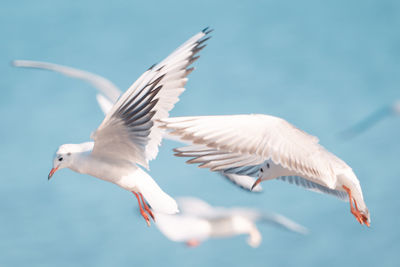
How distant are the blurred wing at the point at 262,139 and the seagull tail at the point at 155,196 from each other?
→ 47 centimetres

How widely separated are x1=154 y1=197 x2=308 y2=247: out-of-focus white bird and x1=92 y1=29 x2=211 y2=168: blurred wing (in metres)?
4.37

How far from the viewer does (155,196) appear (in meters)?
3.96

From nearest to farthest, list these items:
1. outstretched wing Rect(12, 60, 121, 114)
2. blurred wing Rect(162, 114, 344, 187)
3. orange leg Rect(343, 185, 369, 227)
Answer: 1. blurred wing Rect(162, 114, 344, 187)
2. orange leg Rect(343, 185, 369, 227)
3. outstretched wing Rect(12, 60, 121, 114)

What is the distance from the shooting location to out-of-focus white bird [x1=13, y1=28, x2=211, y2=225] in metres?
3.60

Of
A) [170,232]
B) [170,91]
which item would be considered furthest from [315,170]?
[170,232]

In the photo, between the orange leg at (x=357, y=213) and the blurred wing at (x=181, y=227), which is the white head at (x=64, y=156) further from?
the blurred wing at (x=181, y=227)

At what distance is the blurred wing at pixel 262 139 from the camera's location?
3221 mm

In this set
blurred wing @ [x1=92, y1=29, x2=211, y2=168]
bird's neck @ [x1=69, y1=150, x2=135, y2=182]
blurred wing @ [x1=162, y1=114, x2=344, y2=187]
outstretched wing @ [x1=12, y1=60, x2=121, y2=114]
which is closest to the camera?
blurred wing @ [x1=162, y1=114, x2=344, y2=187]

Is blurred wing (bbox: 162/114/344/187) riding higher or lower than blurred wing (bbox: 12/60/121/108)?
lower

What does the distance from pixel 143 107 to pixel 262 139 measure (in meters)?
0.65

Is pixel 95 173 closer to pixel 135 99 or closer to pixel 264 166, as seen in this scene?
pixel 135 99

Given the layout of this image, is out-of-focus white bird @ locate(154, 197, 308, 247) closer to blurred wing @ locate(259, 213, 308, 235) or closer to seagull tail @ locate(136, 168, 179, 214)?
blurred wing @ locate(259, 213, 308, 235)

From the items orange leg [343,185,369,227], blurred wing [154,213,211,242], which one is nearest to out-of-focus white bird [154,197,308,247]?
blurred wing [154,213,211,242]

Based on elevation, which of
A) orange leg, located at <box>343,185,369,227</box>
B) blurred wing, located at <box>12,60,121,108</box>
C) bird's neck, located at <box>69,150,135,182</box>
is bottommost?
orange leg, located at <box>343,185,369,227</box>
